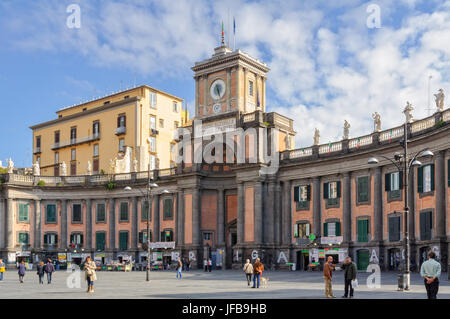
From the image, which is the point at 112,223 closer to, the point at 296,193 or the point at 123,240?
the point at 123,240

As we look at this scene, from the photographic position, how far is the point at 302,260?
58188mm

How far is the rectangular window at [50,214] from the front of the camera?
7325cm

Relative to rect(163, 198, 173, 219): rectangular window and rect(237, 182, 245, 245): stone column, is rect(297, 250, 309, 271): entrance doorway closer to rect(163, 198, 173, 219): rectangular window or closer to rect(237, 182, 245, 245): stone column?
rect(237, 182, 245, 245): stone column

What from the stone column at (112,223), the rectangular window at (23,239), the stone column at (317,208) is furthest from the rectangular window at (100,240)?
the stone column at (317,208)

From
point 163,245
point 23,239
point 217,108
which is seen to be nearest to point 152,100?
point 217,108

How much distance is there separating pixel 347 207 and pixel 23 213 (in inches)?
1544

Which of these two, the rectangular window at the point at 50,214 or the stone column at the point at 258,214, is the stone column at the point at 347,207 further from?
the rectangular window at the point at 50,214

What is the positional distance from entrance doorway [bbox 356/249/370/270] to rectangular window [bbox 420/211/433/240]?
6828 mm

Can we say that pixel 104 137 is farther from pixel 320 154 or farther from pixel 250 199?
pixel 320 154

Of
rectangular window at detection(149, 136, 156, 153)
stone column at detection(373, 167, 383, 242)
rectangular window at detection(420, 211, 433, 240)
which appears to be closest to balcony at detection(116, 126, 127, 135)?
rectangular window at detection(149, 136, 156, 153)

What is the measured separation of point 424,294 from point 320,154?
3138 cm

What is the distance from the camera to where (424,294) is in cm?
2642

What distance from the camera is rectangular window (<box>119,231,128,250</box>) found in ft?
235
